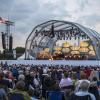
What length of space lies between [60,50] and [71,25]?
23.0 ft

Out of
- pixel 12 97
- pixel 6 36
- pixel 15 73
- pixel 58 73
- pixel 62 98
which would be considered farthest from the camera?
pixel 6 36

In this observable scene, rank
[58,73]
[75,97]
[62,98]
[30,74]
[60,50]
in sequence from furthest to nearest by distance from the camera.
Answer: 1. [60,50]
2. [58,73]
3. [30,74]
4. [62,98]
5. [75,97]

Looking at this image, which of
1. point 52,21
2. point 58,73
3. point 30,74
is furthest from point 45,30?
point 30,74

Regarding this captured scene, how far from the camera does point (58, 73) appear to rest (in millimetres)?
28344

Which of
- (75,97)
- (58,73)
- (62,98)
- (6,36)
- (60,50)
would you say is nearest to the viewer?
(75,97)

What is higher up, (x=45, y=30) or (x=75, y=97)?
(x=45, y=30)

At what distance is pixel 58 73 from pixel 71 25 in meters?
46.3

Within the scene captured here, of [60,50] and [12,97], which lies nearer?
[12,97]

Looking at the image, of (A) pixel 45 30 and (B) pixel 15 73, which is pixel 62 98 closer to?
(B) pixel 15 73

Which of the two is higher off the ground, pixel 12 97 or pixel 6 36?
pixel 6 36

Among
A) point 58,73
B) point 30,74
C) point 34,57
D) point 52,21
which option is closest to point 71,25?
point 52,21

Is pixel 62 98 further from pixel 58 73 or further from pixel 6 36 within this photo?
pixel 6 36

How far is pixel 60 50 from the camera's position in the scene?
262 ft

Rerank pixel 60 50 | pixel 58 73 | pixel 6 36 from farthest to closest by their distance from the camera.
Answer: pixel 60 50 → pixel 6 36 → pixel 58 73
